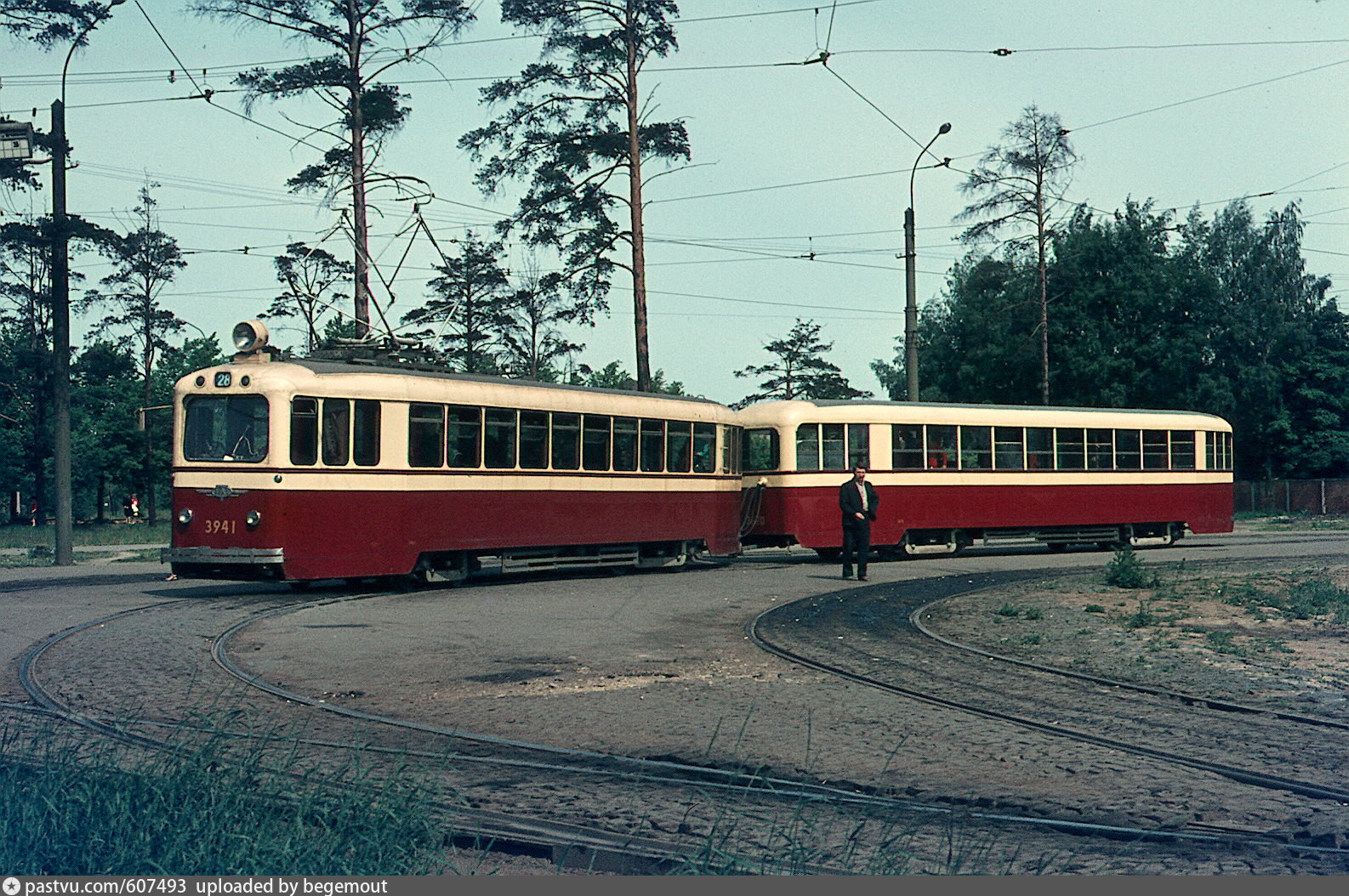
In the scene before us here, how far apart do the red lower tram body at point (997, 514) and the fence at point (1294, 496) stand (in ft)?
97.7

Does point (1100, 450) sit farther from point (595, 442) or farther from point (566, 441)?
point (566, 441)

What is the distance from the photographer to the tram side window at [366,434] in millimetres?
16844

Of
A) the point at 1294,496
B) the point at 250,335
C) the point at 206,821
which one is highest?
the point at 250,335

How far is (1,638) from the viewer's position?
1236cm

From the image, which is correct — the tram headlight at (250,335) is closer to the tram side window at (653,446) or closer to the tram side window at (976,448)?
the tram side window at (653,446)

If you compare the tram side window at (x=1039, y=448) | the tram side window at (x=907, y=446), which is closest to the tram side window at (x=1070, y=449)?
the tram side window at (x=1039, y=448)

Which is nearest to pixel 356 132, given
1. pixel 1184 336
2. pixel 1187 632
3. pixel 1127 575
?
pixel 1127 575

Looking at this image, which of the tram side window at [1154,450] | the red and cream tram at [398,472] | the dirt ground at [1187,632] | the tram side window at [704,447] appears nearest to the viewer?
the dirt ground at [1187,632]

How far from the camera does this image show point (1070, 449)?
27.9m

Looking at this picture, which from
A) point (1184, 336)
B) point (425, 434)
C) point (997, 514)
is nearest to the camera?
point (425, 434)

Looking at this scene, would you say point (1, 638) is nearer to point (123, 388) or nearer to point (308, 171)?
point (308, 171)

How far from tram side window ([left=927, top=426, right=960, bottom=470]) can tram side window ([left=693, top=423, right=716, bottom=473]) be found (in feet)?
15.6

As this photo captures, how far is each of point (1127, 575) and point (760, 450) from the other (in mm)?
8326

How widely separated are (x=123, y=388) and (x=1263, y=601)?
63.5 m
